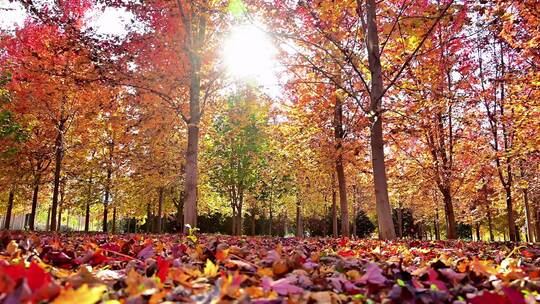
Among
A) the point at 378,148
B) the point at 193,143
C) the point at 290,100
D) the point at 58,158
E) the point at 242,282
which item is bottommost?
the point at 242,282

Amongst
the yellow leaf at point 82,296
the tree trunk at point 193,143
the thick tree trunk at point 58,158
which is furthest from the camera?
the thick tree trunk at point 58,158

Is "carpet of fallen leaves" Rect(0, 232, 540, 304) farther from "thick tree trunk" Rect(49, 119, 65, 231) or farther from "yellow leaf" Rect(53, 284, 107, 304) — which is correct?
"thick tree trunk" Rect(49, 119, 65, 231)

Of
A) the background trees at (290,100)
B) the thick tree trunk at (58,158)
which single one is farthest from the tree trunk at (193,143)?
the thick tree trunk at (58,158)

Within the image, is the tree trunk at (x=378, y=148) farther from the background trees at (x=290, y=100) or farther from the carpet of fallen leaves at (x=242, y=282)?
the carpet of fallen leaves at (x=242, y=282)

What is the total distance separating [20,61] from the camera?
41.8ft

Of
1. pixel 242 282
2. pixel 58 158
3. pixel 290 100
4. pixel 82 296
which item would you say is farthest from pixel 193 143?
pixel 82 296

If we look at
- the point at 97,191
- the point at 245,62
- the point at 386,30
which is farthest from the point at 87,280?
the point at 97,191

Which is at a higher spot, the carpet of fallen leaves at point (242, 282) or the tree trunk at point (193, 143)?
the tree trunk at point (193, 143)

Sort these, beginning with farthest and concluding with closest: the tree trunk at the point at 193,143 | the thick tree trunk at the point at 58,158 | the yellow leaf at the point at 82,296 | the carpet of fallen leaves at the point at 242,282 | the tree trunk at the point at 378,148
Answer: the thick tree trunk at the point at 58,158 → the tree trunk at the point at 193,143 → the tree trunk at the point at 378,148 → the carpet of fallen leaves at the point at 242,282 → the yellow leaf at the point at 82,296

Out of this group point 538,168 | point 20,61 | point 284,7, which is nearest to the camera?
point 284,7

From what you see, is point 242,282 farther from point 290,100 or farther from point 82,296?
point 290,100

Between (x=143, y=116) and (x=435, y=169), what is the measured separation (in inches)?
358

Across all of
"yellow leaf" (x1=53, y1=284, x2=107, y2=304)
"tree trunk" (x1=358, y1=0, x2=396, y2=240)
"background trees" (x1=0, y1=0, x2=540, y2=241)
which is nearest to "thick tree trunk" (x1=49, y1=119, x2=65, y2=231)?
"background trees" (x1=0, y1=0, x2=540, y2=241)

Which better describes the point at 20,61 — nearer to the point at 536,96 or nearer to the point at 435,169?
the point at 435,169
